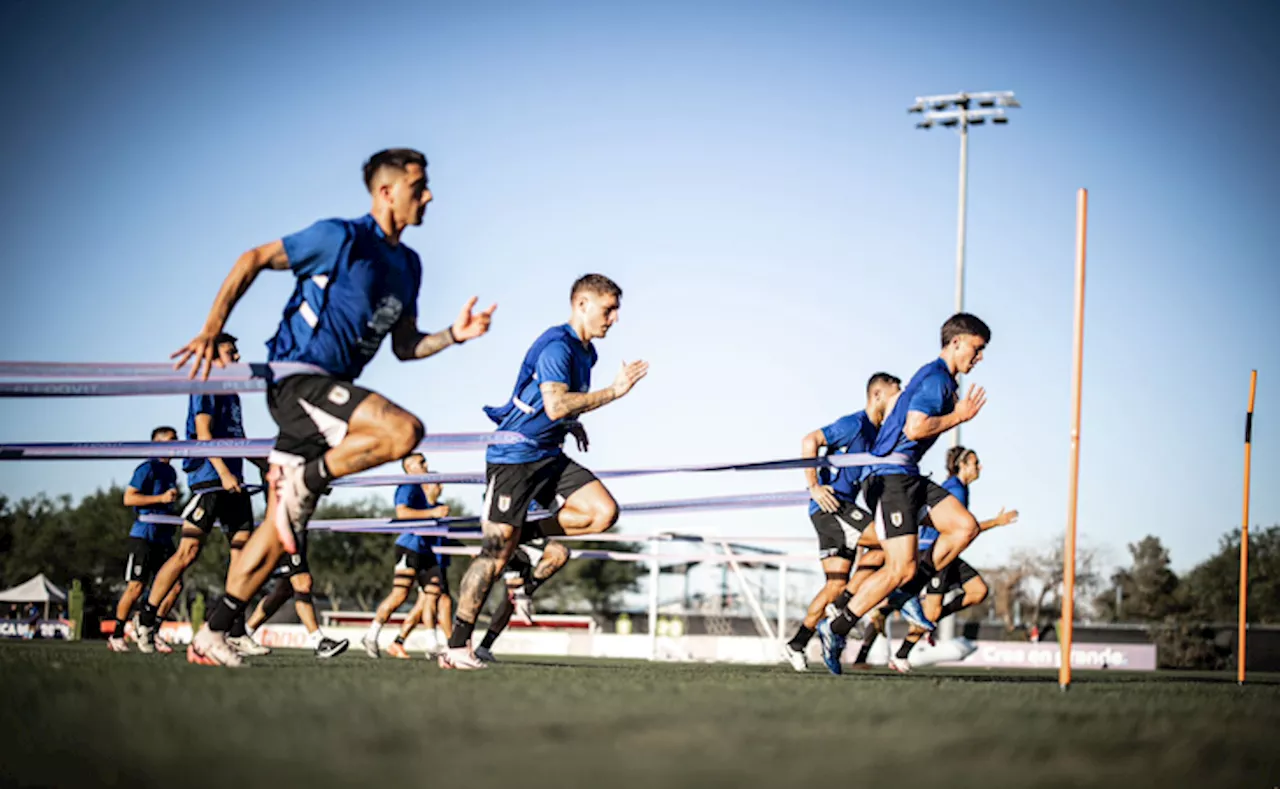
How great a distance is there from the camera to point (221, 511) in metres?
11.6

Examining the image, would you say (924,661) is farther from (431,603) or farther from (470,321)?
(470,321)

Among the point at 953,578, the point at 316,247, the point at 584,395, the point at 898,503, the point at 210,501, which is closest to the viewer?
the point at 316,247

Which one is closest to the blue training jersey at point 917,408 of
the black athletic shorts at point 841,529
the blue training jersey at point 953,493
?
the black athletic shorts at point 841,529

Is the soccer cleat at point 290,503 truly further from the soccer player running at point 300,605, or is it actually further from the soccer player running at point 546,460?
the soccer player running at point 300,605

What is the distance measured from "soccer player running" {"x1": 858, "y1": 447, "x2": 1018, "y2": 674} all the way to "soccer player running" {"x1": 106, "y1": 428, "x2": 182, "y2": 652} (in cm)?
724

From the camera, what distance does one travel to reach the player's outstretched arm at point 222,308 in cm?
584

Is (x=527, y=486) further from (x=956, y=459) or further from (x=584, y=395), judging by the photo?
(x=956, y=459)

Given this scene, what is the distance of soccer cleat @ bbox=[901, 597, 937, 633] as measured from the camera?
13.4 meters

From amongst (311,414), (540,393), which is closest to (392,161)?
(311,414)

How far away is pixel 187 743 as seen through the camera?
10.1 ft

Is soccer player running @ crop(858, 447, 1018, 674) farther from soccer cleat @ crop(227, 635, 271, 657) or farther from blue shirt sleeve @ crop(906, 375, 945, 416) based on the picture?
soccer cleat @ crop(227, 635, 271, 657)

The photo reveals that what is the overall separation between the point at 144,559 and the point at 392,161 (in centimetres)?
841

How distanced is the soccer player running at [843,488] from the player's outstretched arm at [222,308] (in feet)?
19.8

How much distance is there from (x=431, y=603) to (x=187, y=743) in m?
Result: 12.8
